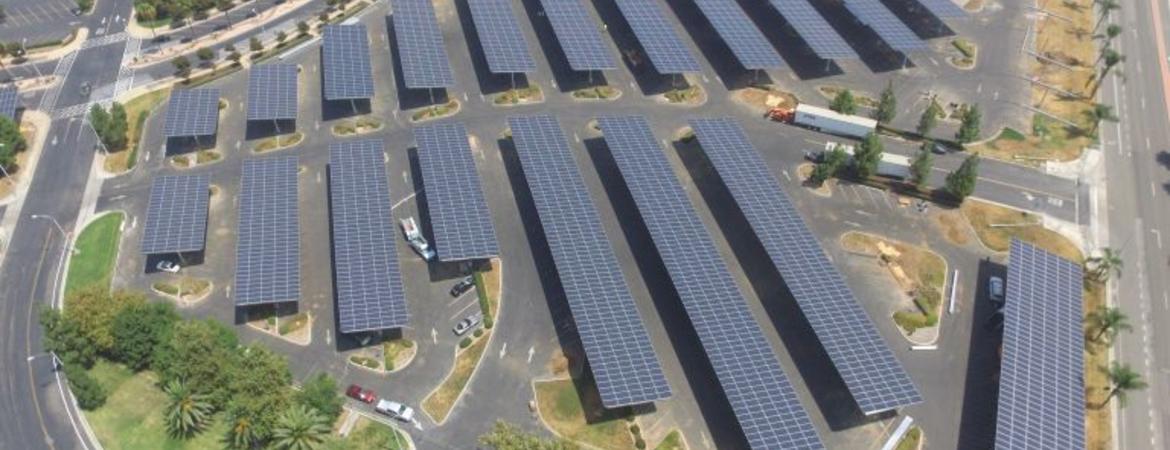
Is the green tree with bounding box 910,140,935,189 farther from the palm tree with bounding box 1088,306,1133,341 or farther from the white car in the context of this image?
the white car

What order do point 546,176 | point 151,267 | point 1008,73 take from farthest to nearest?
point 1008,73 → point 546,176 → point 151,267

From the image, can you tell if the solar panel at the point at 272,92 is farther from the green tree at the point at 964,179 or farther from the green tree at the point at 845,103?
the green tree at the point at 964,179

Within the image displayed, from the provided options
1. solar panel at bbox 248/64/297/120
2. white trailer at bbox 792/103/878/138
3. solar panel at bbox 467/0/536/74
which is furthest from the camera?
solar panel at bbox 467/0/536/74

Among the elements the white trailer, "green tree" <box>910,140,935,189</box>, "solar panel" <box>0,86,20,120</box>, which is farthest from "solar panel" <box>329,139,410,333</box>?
"green tree" <box>910,140,935,189</box>

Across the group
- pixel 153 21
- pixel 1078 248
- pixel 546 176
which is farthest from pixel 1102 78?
pixel 153 21

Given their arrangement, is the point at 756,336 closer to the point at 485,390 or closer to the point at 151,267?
the point at 485,390

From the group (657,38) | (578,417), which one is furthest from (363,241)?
(657,38)

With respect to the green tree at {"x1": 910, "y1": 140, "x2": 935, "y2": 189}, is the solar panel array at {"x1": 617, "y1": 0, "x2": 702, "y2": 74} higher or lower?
higher
